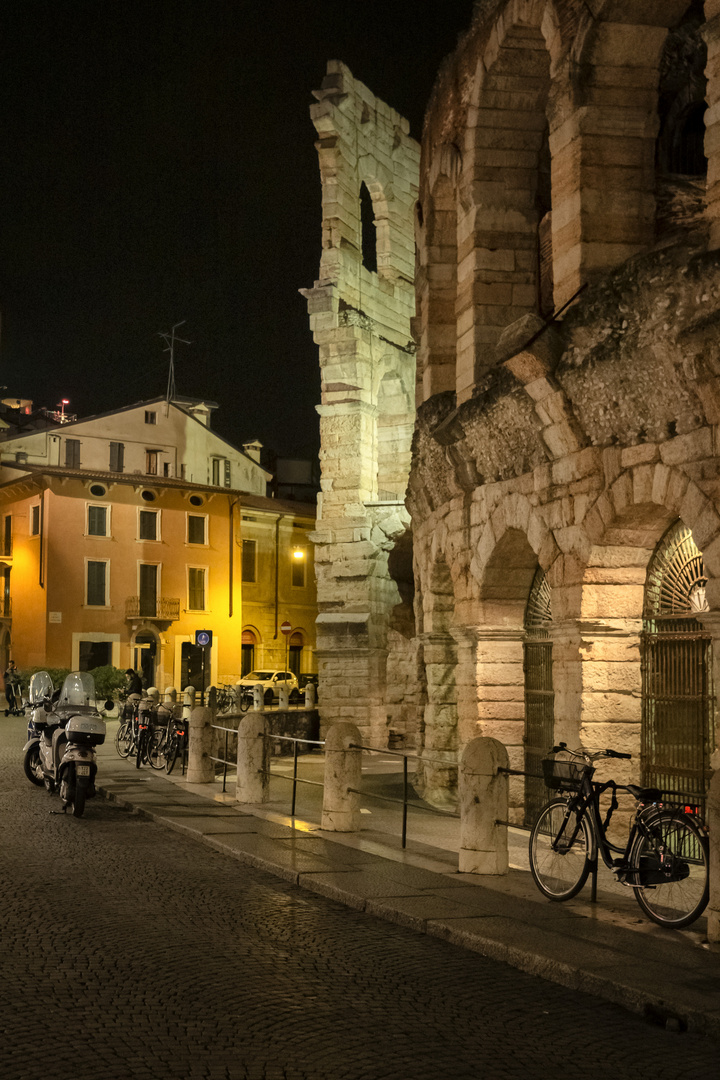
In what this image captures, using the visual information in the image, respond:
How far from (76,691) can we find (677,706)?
21.9 feet

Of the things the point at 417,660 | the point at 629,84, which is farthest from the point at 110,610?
the point at 629,84

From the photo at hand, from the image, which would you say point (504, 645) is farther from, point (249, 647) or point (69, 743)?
point (249, 647)

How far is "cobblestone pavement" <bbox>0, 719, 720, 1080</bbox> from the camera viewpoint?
4.80 m

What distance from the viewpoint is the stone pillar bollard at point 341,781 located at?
11.4 m

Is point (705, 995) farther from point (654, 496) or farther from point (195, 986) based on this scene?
point (654, 496)

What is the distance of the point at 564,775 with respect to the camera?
860cm

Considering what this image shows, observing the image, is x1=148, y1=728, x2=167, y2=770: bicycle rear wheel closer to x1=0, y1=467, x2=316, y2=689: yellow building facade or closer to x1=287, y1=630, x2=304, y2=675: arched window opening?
x1=0, y1=467, x2=316, y2=689: yellow building facade

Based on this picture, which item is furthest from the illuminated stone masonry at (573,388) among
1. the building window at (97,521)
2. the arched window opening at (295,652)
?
the arched window opening at (295,652)

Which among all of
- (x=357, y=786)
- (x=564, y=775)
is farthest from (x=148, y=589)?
(x=564, y=775)

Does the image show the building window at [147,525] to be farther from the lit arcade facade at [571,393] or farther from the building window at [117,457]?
the lit arcade facade at [571,393]

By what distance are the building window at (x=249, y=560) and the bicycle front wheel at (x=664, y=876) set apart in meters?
41.5

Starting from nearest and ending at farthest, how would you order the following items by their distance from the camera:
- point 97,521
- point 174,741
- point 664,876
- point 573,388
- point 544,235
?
point 664,876 < point 573,388 < point 544,235 < point 174,741 < point 97,521

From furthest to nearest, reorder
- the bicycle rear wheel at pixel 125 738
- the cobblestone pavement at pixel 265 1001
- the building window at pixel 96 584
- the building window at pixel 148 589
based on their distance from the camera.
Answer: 1. the building window at pixel 148 589
2. the building window at pixel 96 584
3. the bicycle rear wheel at pixel 125 738
4. the cobblestone pavement at pixel 265 1001

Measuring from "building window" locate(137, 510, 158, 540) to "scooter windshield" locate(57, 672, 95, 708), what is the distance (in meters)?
31.1
